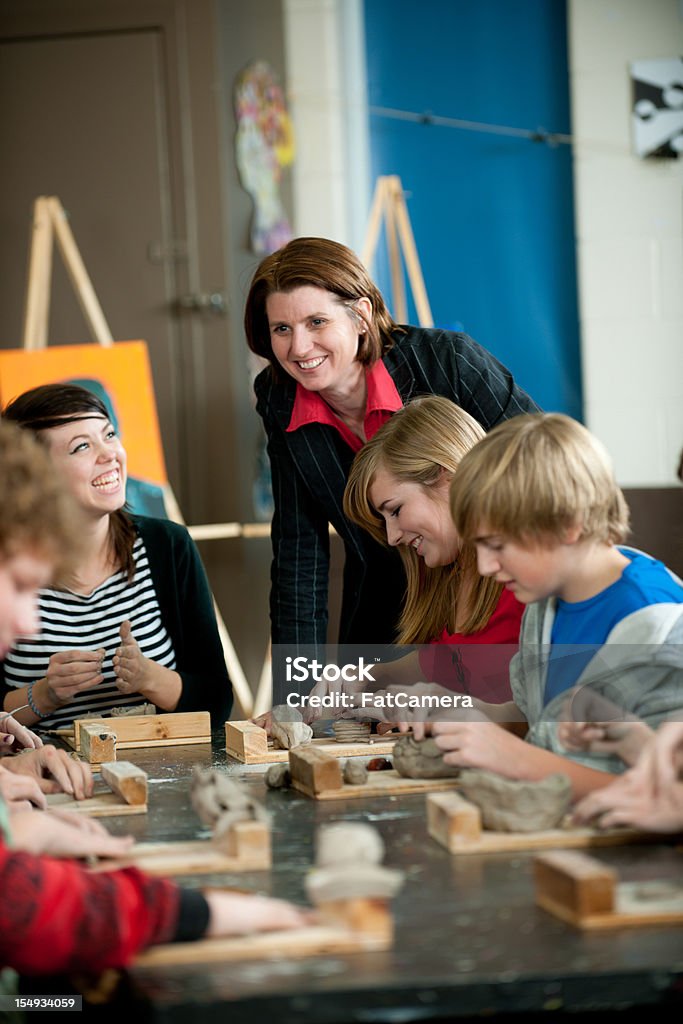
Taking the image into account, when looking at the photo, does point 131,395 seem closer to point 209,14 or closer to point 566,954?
point 209,14

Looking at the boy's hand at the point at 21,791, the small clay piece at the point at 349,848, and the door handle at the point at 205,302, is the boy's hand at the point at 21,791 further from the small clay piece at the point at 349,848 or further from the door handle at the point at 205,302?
the door handle at the point at 205,302

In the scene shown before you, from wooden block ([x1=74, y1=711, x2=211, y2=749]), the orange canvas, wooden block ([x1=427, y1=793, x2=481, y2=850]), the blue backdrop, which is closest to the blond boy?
wooden block ([x1=427, y1=793, x2=481, y2=850])

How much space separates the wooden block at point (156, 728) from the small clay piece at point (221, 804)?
0.51 m

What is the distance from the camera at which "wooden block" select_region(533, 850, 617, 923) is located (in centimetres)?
96

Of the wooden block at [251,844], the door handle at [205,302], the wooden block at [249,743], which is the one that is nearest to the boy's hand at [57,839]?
the wooden block at [251,844]

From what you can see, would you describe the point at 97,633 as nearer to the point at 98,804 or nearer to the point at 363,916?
the point at 98,804

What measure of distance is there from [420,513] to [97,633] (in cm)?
70

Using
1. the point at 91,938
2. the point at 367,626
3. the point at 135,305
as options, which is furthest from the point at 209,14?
the point at 91,938

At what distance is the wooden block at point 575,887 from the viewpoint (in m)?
0.96

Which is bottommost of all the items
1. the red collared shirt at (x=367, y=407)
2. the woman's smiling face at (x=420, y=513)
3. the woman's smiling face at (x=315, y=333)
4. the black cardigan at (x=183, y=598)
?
the black cardigan at (x=183, y=598)

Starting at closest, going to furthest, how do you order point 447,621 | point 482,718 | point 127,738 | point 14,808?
point 14,808
point 482,718
point 127,738
point 447,621

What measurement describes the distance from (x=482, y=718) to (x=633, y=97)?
9.63ft

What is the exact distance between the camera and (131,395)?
384 centimetres

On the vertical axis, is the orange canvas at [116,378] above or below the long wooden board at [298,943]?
above
